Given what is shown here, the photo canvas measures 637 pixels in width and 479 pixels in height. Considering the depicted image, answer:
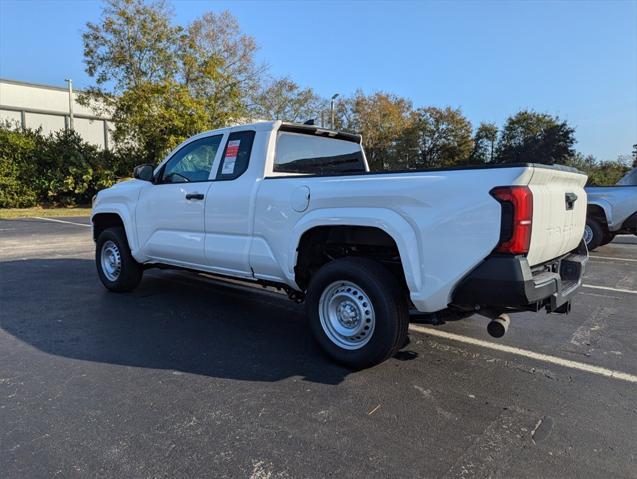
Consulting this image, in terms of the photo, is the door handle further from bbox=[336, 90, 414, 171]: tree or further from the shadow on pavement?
bbox=[336, 90, 414, 171]: tree

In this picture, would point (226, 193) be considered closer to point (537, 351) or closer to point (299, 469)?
point (299, 469)

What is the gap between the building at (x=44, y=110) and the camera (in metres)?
28.6

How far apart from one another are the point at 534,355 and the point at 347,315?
1753 mm

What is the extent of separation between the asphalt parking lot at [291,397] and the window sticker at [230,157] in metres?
1.60

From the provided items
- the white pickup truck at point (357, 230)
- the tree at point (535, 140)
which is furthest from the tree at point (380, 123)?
the white pickup truck at point (357, 230)

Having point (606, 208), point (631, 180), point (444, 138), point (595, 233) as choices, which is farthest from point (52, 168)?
point (444, 138)

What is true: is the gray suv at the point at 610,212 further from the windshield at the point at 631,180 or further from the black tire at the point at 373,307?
the black tire at the point at 373,307

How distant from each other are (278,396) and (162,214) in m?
2.92

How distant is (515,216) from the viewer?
282 centimetres

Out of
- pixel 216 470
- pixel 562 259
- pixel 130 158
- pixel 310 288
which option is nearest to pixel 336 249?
pixel 310 288

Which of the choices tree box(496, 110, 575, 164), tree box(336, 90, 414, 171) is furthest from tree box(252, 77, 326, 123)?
tree box(496, 110, 575, 164)

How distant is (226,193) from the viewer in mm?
4527

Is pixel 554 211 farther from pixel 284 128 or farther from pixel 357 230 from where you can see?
pixel 284 128

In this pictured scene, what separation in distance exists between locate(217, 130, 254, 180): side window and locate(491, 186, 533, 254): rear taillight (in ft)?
8.25
